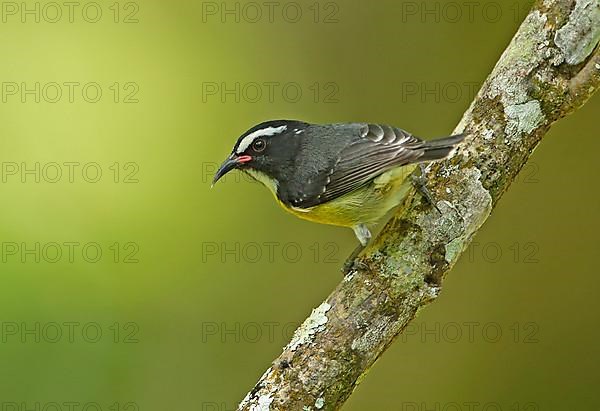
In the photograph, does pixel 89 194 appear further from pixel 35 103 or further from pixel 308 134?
pixel 308 134

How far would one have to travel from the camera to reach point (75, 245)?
183 inches

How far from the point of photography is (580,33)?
264 cm

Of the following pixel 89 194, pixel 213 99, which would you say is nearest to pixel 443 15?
pixel 213 99

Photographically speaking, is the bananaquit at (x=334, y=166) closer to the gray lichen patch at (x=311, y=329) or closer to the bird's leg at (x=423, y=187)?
the bird's leg at (x=423, y=187)

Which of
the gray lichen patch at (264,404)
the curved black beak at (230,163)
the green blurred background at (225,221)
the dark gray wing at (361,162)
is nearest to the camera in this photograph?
the gray lichen patch at (264,404)

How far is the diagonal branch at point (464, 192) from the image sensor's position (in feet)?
8.50

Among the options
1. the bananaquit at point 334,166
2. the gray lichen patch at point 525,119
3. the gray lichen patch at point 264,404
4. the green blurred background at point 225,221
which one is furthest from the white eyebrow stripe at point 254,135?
the green blurred background at point 225,221

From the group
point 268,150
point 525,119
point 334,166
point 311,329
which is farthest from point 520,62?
point 311,329

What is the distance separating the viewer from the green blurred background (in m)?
4.54

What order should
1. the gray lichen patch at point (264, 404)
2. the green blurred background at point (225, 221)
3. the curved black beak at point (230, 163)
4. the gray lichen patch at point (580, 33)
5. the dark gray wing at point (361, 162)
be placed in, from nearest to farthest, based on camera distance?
1. the gray lichen patch at point (264, 404)
2. the gray lichen patch at point (580, 33)
3. the dark gray wing at point (361, 162)
4. the curved black beak at point (230, 163)
5. the green blurred background at point (225, 221)

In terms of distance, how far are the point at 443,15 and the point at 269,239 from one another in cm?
159

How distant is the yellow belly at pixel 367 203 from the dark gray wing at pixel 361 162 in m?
0.03

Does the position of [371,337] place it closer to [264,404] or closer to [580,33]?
[264,404]

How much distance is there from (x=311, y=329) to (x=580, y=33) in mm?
1242
